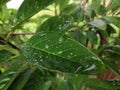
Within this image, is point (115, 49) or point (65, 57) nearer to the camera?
point (65, 57)

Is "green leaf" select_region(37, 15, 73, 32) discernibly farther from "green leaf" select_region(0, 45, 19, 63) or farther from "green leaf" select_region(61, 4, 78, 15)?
"green leaf" select_region(61, 4, 78, 15)

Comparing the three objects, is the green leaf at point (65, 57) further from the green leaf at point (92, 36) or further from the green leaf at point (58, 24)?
Result: the green leaf at point (92, 36)

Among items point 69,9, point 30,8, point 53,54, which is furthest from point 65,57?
point 69,9

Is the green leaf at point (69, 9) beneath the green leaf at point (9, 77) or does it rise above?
above

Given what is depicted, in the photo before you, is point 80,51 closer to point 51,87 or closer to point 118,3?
point 51,87

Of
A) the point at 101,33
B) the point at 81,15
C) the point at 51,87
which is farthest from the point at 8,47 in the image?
the point at 101,33

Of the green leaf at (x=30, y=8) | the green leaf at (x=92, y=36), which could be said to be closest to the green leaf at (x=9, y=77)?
the green leaf at (x=30, y=8)

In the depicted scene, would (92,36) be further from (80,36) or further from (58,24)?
(58,24)
